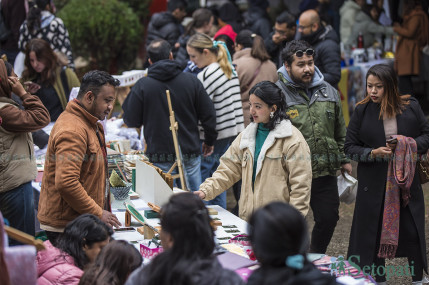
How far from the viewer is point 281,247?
2.66 m

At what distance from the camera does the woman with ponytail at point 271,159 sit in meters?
4.57

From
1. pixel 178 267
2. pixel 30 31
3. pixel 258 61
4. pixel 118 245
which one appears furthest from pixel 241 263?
pixel 30 31

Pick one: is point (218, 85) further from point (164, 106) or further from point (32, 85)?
point (32, 85)

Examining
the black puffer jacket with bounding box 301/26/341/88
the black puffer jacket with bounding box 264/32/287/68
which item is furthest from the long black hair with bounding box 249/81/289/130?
the black puffer jacket with bounding box 264/32/287/68

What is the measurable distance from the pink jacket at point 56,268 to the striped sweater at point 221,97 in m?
3.13

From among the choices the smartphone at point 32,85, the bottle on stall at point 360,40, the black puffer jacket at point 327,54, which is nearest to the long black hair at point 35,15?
the smartphone at point 32,85

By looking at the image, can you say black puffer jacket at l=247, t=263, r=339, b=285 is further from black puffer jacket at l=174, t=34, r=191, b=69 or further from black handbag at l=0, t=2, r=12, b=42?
black handbag at l=0, t=2, r=12, b=42

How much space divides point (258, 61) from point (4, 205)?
11.5 ft

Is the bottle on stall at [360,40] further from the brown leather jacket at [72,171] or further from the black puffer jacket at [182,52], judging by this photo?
the brown leather jacket at [72,171]

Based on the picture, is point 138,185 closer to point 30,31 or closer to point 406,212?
point 406,212

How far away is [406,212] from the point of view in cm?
498

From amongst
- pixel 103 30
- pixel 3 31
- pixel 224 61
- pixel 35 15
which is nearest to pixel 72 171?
pixel 224 61

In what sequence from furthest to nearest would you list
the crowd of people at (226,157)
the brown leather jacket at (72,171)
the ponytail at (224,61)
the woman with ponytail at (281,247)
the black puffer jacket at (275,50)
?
the black puffer jacket at (275,50) → the ponytail at (224,61) → the brown leather jacket at (72,171) → the crowd of people at (226,157) → the woman with ponytail at (281,247)

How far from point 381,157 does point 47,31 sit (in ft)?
17.9
